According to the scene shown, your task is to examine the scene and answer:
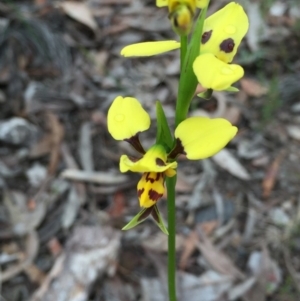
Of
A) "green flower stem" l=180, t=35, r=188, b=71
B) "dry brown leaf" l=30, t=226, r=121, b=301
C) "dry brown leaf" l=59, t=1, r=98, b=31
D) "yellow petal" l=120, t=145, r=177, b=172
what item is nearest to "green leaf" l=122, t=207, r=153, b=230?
"yellow petal" l=120, t=145, r=177, b=172

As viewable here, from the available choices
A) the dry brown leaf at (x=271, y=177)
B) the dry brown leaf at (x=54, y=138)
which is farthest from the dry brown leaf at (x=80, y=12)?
the dry brown leaf at (x=271, y=177)

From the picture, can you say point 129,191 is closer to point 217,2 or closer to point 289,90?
point 289,90

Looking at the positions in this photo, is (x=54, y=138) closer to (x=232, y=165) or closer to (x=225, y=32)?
(x=232, y=165)

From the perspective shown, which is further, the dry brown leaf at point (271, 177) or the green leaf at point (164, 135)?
the dry brown leaf at point (271, 177)

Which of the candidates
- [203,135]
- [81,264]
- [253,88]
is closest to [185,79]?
[203,135]

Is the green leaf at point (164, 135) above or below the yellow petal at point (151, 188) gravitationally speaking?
above

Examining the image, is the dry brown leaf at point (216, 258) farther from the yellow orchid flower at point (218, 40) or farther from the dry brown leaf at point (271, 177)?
the yellow orchid flower at point (218, 40)
